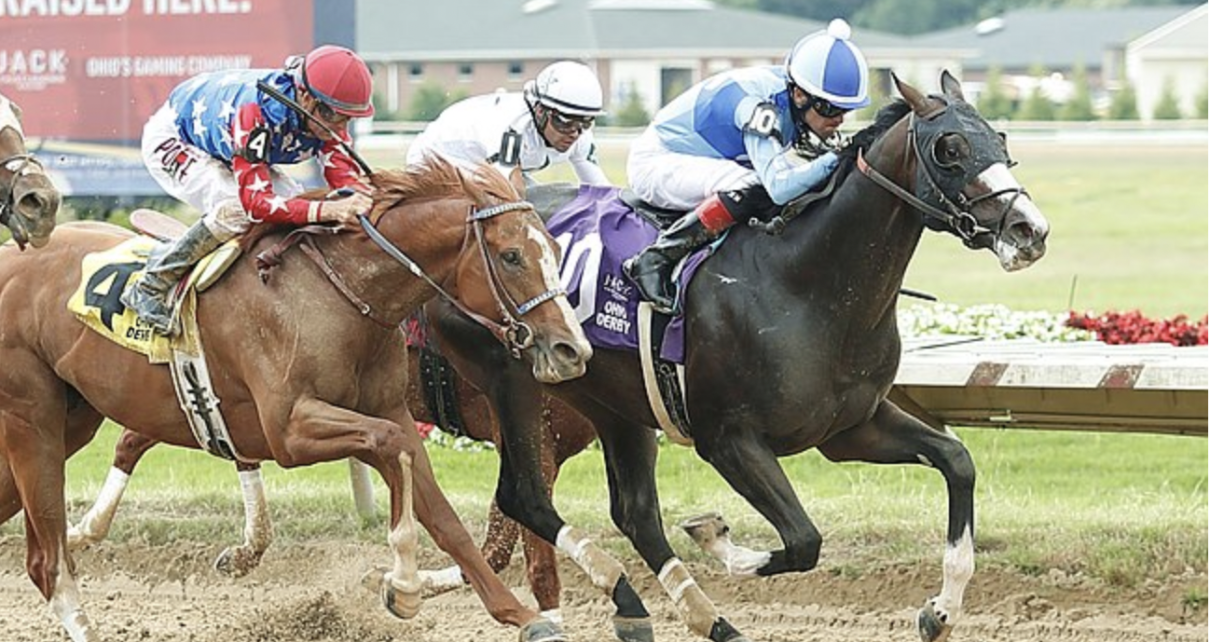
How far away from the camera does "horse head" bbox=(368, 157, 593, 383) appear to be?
549 cm

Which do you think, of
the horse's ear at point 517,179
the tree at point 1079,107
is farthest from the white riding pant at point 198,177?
the tree at point 1079,107

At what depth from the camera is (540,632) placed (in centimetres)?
558

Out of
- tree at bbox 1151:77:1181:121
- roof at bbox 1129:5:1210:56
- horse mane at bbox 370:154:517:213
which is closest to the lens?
horse mane at bbox 370:154:517:213

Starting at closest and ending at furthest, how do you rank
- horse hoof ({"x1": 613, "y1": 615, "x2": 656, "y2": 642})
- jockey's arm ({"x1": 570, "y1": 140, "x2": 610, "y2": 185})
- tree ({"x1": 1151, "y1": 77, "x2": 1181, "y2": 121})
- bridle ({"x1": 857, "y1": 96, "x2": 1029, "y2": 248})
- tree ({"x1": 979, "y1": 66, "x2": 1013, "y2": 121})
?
1. bridle ({"x1": 857, "y1": 96, "x2": 1029, "y2": 248})
2. horse hoof ({"x1": 613, "y1": 615, "x2": 656, "y2": 642})
3. jockey's arm ({"x1": 570, "y1": 140, "x2": 610, "y2": 185})
4. tree ({"x1": 1151, "y1": 77, "x2": 1181, "y2": 121})
5. tree ({"x1": 979, "y1": 66, "x2": 1013, "y2": 121})

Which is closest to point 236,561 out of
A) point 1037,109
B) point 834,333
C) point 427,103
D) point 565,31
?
point 834,333

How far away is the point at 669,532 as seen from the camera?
8188mm

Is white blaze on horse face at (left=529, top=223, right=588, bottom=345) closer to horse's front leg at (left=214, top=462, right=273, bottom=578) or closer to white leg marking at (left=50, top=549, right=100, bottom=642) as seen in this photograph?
white leg marking at (left=50, top=549, right=100, bottom=642)

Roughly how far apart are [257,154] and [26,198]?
2.48 feet

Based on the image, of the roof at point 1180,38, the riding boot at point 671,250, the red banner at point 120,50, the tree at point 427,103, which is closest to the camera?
the riding boot at point 671,250

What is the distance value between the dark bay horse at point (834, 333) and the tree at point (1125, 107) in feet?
155

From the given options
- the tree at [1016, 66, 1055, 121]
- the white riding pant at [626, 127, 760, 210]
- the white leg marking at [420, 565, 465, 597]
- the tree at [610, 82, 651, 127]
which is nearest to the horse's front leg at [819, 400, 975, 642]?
the white riding pant at [626, 127, 760, 210]

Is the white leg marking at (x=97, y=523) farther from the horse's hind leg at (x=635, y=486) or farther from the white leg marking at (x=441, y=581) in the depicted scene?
the horse's hind leg at (x=635, y=486)

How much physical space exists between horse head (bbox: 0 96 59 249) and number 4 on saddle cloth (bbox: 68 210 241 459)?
659 mm

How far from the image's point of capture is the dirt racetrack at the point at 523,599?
23.1ft
